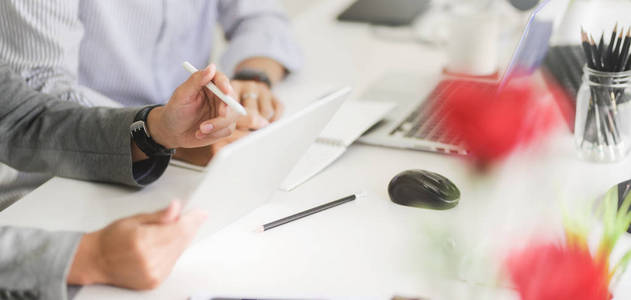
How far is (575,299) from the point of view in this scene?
0.42 metres

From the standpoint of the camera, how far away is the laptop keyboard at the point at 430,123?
0.96m

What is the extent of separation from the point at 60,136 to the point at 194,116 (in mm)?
211

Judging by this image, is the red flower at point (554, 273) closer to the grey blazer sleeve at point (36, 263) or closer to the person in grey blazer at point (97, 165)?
the person in grey blazer at point (97, 165)

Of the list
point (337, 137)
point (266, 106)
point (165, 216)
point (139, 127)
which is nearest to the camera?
point (165, 216)

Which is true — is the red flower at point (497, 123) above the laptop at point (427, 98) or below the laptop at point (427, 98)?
above

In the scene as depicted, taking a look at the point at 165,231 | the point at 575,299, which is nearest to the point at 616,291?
the point at 575,299

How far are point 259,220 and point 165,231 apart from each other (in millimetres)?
197

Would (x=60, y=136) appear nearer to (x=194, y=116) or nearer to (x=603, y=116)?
(x=194, y=116)

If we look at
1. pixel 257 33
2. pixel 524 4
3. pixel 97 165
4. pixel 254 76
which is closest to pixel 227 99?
pixel 97 165

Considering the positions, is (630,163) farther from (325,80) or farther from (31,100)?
(31,100)

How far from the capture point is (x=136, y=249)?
578 millimetres

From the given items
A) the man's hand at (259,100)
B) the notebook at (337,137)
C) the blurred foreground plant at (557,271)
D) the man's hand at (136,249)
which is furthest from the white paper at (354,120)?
the blurred foreground plant at (557,271)

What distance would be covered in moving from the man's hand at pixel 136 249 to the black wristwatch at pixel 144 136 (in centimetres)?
24

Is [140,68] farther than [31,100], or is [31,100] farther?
[140,68]
